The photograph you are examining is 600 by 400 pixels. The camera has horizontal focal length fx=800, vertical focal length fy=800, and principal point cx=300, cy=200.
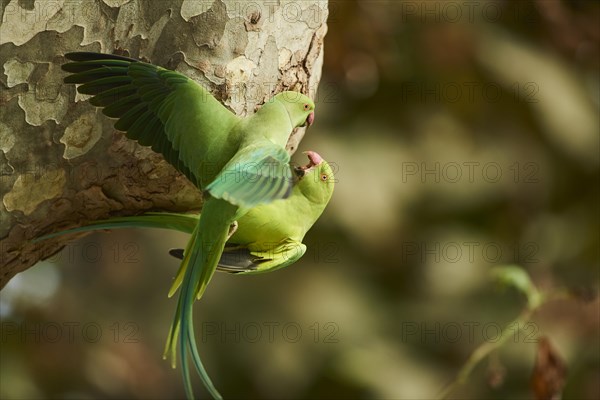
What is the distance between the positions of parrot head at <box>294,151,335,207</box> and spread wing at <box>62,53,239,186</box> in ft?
0.39

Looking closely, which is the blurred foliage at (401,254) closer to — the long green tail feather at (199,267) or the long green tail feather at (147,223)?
the long green tail feather at (147,223)

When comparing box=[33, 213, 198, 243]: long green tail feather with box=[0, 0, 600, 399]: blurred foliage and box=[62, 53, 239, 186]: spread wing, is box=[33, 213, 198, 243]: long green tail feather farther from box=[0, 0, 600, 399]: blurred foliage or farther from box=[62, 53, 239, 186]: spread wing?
box=[0, 0, 600, 399]: blurred foliage

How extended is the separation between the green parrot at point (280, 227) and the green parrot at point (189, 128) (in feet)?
0.14

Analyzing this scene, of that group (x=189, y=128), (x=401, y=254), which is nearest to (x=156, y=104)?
(x=189, y=128)

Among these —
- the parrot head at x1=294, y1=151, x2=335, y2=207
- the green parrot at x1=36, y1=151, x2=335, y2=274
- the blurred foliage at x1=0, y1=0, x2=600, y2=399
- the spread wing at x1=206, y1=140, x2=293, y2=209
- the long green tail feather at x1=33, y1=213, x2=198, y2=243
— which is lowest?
the blurred foliage at x1=0, y1=0, x2=600, y2=399

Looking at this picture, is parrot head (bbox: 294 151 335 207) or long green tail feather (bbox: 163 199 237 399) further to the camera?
parrot head (bbox: 294 151 335 207)

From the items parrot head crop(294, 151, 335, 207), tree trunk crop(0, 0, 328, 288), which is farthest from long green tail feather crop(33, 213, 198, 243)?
parrot head crop(294, 151, 335, 207)

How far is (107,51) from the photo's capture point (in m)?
1.20

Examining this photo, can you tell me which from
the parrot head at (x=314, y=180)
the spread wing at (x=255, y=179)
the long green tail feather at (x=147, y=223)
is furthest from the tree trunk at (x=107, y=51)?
the spread wing at (x=255, y=179)

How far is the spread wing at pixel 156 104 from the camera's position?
106 centimetres

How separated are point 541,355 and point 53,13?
125 cm

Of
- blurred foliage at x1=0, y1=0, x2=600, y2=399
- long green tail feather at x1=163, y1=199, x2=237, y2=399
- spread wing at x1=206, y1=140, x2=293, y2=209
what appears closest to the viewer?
spread wing at x1=206, y1=140, x2=293, y2=209

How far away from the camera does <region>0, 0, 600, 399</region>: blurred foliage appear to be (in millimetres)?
2896

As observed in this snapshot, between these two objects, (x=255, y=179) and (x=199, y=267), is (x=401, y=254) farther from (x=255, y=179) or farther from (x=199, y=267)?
(x=255, y=179)
